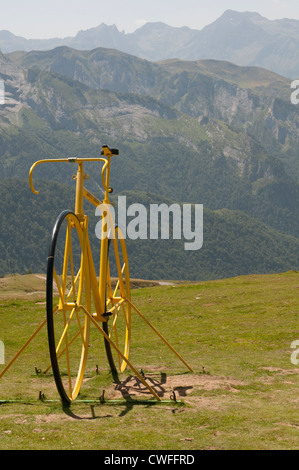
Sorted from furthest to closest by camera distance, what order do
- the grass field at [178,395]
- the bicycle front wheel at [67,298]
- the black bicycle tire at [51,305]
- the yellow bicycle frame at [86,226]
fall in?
the yellow bicycle frame at [86,226] < the bicycle front wheel at [67,298] < the black bicycle tire at [51,305] < the grass field at [178,395]

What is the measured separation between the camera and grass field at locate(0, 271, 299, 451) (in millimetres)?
13133

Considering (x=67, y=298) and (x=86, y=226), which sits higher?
(x=86, y=226)

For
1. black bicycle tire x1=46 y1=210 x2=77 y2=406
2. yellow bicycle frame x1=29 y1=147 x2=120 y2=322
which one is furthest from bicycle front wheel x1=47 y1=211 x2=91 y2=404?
yellow bicycle frame x1=29 y1=147 x2=120 y2=322

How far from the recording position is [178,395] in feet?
57.5

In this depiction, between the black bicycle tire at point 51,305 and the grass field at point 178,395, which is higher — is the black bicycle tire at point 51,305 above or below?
above

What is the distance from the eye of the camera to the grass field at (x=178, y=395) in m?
13.1

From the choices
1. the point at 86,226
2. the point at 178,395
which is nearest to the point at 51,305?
the point at 86,226

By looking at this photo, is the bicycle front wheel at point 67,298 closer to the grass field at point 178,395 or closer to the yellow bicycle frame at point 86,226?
the yellow bicycle frame at point 86,226

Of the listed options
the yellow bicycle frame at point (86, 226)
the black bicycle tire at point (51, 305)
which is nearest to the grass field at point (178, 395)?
the black bicycle tire at point (51, 305)

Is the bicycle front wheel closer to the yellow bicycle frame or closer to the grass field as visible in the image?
the yellow bicycle frame

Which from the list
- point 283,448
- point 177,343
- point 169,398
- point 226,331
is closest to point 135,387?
point 169,398

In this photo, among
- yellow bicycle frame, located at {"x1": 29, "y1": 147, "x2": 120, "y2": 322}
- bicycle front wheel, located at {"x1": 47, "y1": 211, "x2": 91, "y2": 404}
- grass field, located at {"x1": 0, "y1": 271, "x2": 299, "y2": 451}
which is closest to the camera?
grass field, located at {"x1": 0, "y1": 271, "x2": 299, "y2": 451}

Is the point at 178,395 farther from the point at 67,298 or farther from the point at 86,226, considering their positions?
the point at 86,226
